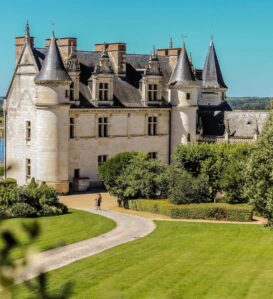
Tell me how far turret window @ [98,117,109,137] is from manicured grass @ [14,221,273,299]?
45.7 feet

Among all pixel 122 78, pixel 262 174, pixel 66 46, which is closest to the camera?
pixel 262 174

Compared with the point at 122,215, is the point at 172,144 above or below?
above

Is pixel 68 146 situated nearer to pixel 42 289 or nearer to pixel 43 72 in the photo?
pixel 43 72

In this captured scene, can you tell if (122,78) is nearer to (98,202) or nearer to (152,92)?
(152,92)

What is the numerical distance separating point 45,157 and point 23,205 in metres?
8.36

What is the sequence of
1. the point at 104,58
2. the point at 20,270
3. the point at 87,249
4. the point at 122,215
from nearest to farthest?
the point at 20,270
the point at 87,249
the point at 122,215
the point at 104,58

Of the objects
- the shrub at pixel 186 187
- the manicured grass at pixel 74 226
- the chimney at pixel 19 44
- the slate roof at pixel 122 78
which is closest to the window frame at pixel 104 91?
the slate roof at pixel 122 78

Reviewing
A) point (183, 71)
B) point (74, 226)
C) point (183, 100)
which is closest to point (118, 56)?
point (183, 71)

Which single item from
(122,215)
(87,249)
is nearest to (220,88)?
(122,215)

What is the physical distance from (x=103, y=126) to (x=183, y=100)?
18.8 feet

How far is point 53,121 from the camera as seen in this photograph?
34.9 meters

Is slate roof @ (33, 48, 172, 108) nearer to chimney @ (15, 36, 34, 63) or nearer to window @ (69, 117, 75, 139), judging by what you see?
window @ (69, 117, 75, 139)

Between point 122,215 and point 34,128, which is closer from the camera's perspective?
point 122,215

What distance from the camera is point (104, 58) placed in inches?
1452
